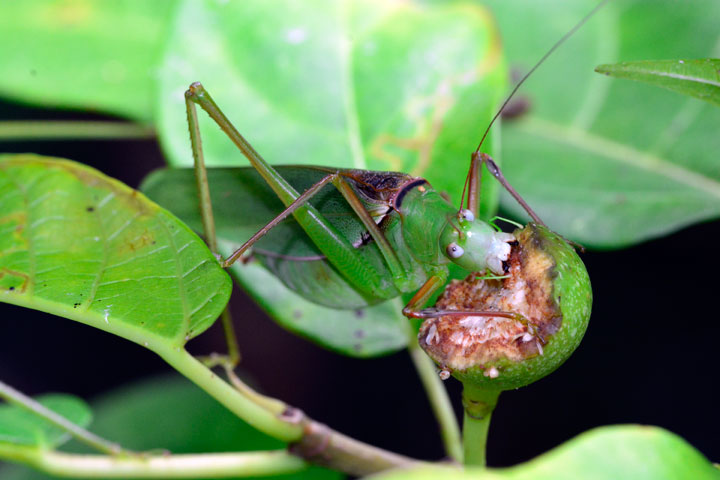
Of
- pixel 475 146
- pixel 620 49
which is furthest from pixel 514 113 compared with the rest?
pixel 475 146

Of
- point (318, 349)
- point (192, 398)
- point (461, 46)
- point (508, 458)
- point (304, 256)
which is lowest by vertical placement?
point (508, 458)

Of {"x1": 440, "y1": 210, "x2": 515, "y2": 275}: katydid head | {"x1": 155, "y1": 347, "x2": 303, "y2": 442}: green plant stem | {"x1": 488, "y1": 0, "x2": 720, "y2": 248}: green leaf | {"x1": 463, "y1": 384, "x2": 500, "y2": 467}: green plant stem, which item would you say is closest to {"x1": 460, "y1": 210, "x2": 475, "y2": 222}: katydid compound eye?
{"x1": 440, "y1": 210, "x2": 515, "y2": 275}: katydid head

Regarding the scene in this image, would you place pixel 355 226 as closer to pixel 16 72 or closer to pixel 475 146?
pixel 475 146

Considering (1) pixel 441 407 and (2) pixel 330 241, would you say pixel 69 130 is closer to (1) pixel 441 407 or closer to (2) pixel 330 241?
(2) pixel 330 241

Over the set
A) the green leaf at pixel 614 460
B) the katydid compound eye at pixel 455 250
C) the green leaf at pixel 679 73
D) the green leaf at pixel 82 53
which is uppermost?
the green leaf at pixel 82 53

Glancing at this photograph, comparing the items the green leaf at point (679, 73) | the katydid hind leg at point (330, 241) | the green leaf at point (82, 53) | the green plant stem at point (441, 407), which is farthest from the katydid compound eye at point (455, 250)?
the green leaf at point (82, 53)

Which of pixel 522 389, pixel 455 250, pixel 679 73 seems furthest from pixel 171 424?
pixel 679 73

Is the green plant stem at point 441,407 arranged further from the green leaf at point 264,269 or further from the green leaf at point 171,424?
the green leaf at point 171,424
